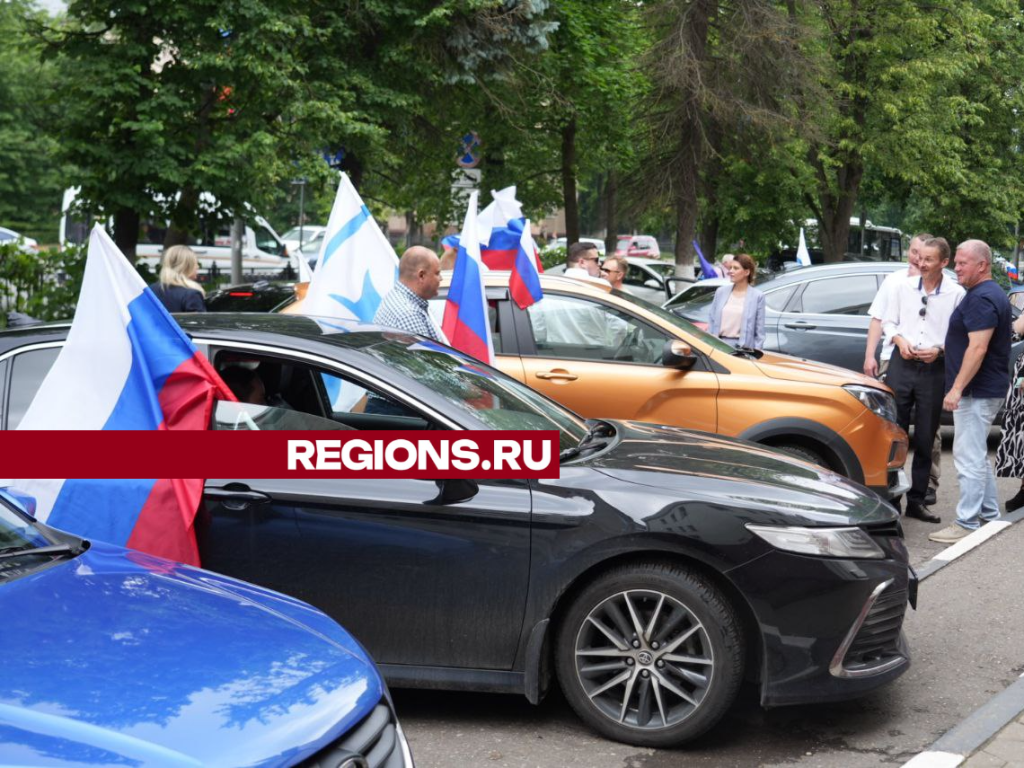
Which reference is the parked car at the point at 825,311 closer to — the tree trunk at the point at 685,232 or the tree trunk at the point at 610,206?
the tree trunk at the point at 685,232

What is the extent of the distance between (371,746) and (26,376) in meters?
2.97

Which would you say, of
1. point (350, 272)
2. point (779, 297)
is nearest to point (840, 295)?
point (779, 297)

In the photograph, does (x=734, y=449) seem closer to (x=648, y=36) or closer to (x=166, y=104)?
(x=166, y=104)

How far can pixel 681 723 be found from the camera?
4816mm

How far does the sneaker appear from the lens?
832 cm

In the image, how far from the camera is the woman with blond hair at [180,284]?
9.43 meters

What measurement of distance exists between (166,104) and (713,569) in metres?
12.3

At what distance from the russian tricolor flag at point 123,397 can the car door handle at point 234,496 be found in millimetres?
53

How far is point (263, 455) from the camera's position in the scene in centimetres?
513

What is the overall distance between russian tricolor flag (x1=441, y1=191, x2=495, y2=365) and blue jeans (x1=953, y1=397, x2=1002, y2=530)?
303 cm

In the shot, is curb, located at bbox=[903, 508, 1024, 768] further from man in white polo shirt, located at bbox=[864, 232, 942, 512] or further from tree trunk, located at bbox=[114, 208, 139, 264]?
tree trunk, located at bbox=[114, 208, 139, 264]

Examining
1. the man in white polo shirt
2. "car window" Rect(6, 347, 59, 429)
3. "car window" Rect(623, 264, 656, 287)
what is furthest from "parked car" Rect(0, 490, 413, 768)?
"car window" Rect(623, 264, 656, 287)

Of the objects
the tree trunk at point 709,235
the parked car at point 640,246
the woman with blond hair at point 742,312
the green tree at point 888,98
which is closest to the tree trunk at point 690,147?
the green tree at point 888,98

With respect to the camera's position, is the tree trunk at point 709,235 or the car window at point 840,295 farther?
the tree trunk at point 709,235
